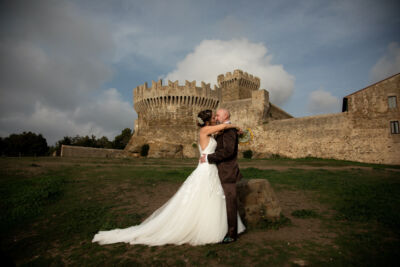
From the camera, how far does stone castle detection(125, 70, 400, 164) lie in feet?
72.4

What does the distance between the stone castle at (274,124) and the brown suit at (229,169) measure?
24076mm

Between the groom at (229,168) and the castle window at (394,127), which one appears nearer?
the groom at (229,168)

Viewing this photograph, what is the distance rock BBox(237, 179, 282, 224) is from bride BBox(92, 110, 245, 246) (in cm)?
48

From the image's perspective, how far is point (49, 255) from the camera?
146 inches

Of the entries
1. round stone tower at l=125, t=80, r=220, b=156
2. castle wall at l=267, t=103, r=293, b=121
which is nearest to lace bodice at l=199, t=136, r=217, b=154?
round stone tower at l=125, t=80, r=220, b=156

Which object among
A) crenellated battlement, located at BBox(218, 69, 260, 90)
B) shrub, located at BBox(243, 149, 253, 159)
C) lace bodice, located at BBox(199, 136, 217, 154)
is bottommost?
shrub, located at BBox(243, 149, 253, 159)

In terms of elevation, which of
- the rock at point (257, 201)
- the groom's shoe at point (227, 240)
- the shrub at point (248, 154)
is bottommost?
the groom's shoe at point (227, 240)

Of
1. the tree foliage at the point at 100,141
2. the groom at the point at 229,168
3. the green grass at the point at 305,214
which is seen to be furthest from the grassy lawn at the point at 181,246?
the tree foliage at the point at 100,141

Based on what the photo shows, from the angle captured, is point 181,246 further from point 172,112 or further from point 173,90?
point 173,90

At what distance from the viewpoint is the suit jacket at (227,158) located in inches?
170

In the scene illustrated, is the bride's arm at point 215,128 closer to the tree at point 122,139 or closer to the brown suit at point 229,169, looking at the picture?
the brown suit at point 229,169

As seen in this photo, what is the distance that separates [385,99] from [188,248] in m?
26.8

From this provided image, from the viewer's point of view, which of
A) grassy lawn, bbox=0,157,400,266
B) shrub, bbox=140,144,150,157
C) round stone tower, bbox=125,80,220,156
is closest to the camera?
grassy lawn, bbox=0,157,400,266

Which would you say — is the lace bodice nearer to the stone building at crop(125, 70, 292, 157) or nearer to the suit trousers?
the suit trousers
